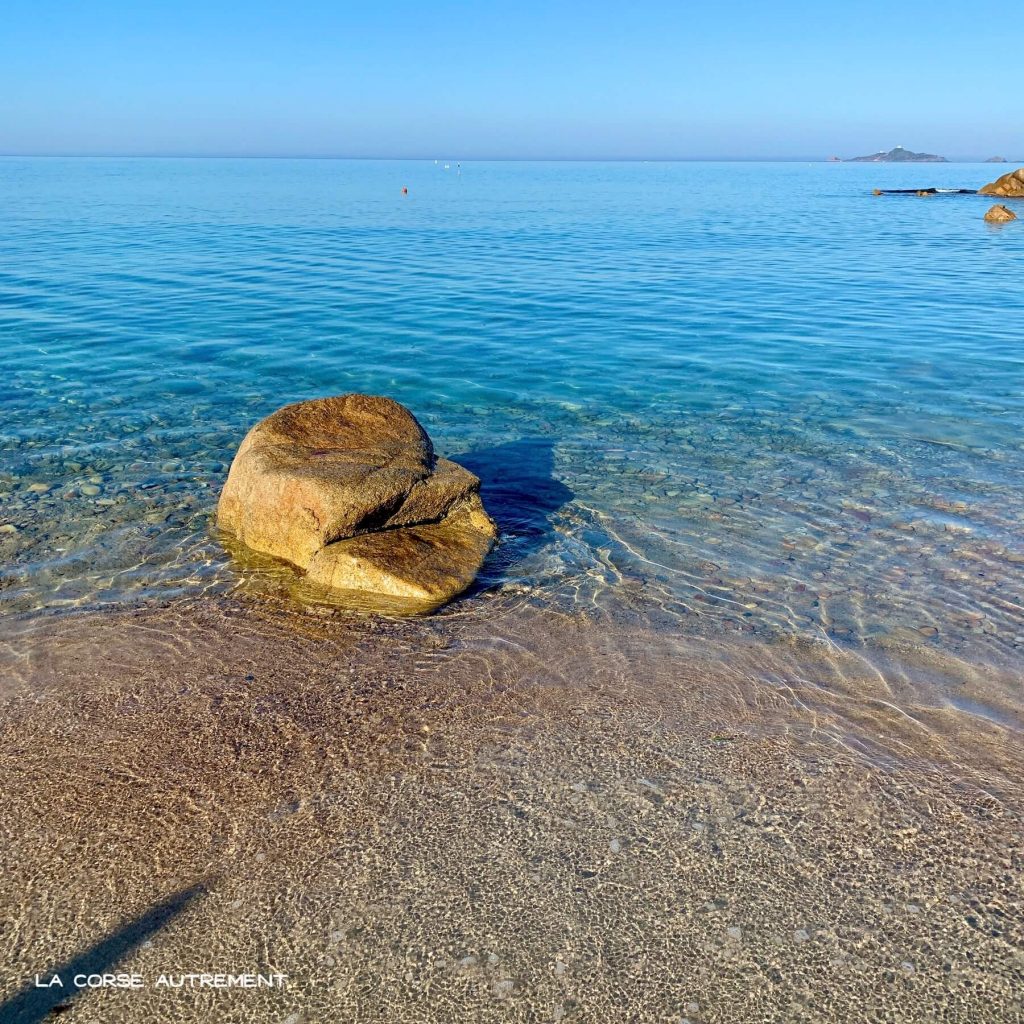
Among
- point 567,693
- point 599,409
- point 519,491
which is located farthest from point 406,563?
point 599,409

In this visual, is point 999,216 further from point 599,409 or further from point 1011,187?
point 599,409

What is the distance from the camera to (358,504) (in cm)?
784

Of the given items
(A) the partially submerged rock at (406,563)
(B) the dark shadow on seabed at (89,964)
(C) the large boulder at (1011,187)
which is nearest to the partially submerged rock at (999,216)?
(C) the large boulder at (1011,187)

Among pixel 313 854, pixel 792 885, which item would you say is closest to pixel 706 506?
pixel 792 885

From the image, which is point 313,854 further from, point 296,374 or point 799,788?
point 296,374


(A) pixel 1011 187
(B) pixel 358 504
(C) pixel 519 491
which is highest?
(B) pixel 358 504

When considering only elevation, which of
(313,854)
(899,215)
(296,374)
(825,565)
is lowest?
(899,215)

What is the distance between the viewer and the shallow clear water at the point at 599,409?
8.00 metres

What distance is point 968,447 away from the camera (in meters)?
11.4

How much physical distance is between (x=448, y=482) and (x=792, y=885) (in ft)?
16.3

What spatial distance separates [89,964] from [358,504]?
14.7 ft

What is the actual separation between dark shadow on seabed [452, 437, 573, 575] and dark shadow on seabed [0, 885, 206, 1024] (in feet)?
14.3

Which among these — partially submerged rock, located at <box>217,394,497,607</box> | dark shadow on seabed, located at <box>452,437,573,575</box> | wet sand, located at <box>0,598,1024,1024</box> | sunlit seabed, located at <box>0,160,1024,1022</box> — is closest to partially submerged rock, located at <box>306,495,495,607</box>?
partially submerged rock, located at <box>217,394,497,607</box>

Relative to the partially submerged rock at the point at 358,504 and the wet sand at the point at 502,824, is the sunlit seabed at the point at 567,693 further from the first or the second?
the partially submerged rock at the point at 358,504
